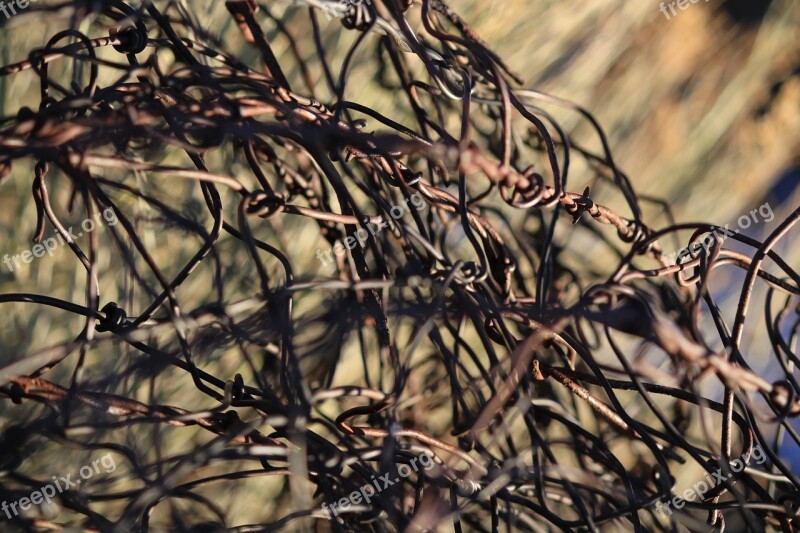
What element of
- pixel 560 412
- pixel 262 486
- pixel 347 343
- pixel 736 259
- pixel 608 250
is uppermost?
pixel 736 259

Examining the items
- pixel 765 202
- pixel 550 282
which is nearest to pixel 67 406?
pixel 550 282

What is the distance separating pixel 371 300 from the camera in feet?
2.16

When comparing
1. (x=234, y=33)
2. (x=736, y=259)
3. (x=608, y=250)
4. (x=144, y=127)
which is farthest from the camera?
(x=608, y=250)

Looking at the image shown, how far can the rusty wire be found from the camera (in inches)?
18.8

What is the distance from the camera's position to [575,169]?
2.81ft

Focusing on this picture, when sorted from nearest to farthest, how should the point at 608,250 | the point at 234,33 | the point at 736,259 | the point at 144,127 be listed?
the point at 144,127 < the point at 736,259 < the point at 234,33 < the point at 608,250

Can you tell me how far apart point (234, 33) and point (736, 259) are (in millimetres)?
554

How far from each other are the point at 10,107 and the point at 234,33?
9.4 inches

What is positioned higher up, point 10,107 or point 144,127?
point 144,127

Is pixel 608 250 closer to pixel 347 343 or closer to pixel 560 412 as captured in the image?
pixel 560 412

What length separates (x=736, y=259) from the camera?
0.64 metres

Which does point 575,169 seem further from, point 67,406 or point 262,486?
→ point 67,406

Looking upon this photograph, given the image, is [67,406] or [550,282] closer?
[67,406]

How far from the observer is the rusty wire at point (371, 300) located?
1.56ft
